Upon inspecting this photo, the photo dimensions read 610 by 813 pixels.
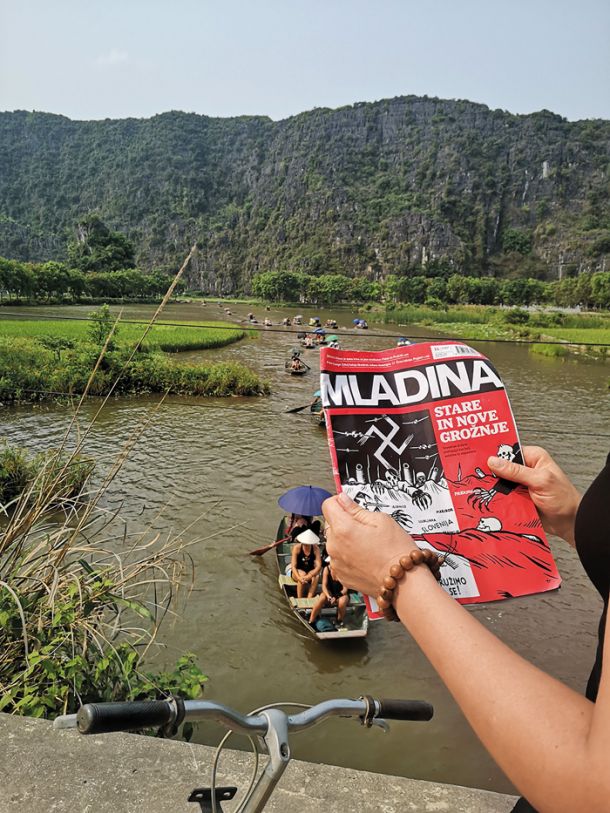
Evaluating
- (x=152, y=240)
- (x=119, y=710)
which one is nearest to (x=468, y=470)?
(x=119, y=710)

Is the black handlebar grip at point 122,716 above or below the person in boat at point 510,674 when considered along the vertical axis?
below

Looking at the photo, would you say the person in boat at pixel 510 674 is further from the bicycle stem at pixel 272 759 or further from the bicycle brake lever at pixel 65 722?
the bicycle brake lever at pixel 65 722

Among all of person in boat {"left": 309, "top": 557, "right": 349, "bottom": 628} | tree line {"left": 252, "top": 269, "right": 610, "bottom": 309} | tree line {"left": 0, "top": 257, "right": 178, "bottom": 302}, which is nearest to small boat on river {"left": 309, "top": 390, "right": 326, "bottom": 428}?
person in boat {"left": 309, "top": 557, "right": 349, "bottom": 628}

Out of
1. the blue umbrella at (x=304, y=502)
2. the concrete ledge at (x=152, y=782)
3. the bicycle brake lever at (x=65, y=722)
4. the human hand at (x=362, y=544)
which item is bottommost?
the blue umbrella at (x=304, y=502)

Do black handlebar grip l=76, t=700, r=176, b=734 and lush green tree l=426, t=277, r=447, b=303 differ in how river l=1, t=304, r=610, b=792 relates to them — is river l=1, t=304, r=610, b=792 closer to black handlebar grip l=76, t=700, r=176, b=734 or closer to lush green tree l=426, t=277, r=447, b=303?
black handlebar grip l=76, t=700, r=176, b=734

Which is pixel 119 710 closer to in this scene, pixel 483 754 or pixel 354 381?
pixel 354 381

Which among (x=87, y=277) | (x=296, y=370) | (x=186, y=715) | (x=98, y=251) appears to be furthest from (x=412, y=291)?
(x=186, y=715)

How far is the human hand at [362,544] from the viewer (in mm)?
1111

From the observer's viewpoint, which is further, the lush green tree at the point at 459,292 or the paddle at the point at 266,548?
the lush green tree at the point at 459,292

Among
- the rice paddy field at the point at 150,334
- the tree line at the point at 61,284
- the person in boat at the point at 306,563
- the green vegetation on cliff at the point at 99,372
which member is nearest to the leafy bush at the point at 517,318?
the rice paddy field at the point at 150,334

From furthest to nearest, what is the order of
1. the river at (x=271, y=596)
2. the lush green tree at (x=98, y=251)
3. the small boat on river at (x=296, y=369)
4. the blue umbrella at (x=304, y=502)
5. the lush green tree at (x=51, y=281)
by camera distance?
the lush green tree at (x=98, y=251)
the lush green tree at (x=51, y=281)
the small boat on river at (x=296, y=369)
the blue umbrella at (x=304, y=502)
the river at (x=271, y=596)

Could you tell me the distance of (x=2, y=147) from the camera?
181375mm

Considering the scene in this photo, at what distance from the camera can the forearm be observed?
0.76 metres

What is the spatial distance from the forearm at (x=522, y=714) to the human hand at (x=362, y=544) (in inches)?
6.0
